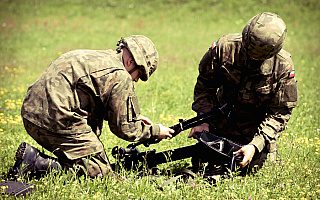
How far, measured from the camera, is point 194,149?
4.35 m

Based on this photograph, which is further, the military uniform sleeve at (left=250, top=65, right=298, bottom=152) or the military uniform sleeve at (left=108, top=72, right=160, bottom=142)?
the military uniform sleeve at (left=250, top=65, right=298, bottom=152)

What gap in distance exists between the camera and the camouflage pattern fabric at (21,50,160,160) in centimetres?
367

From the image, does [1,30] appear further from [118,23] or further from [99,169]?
[99,169]

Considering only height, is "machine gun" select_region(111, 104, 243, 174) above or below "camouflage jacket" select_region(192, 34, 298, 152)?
below

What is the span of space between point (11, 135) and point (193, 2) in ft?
52.7

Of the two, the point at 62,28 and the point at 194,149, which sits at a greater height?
the point at 62,28

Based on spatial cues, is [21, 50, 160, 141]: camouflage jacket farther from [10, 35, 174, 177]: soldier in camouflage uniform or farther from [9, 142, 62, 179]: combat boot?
[9, 142, 62, 179]: combat boot


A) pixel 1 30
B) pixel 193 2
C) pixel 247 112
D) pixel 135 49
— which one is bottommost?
pixel 247 112

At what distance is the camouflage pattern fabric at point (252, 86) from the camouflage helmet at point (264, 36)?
1.04 ft

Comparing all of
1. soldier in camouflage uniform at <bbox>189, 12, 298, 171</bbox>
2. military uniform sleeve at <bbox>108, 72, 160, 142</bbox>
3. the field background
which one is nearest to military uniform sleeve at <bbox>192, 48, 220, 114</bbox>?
soldier in camouflage uniform at <bbox>189, 12, 298, 171</bbox>

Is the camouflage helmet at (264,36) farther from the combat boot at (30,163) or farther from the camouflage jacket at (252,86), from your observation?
the combat boot at (30,163)

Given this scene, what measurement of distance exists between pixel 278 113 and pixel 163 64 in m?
6.95

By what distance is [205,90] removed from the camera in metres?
5.00

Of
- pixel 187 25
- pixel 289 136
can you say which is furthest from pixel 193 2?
pixel 289 136
